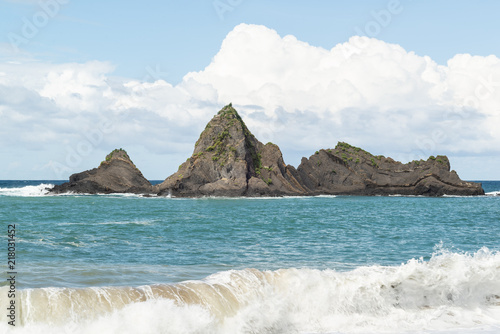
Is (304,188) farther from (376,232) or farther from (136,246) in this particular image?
(136,246)

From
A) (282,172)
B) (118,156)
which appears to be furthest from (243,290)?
(118,156)

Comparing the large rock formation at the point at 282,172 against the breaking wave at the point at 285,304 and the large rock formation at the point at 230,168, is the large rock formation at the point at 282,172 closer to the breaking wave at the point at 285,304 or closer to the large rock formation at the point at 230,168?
the large rock formation at the point at 230,168

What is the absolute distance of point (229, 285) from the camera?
11.6m

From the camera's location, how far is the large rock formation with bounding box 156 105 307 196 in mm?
83500

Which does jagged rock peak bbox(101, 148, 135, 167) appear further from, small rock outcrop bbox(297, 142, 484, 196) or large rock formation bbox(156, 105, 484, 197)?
small rock outcrop bbox(297, 142, 484, 196)

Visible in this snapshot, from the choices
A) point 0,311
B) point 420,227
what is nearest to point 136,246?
point 0,311

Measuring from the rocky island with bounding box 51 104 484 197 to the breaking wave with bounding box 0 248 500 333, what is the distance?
69.0m

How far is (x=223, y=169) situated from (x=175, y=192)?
9045mm

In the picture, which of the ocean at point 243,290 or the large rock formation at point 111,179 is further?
the large rock formation at point 111,179

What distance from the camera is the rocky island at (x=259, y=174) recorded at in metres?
84.7

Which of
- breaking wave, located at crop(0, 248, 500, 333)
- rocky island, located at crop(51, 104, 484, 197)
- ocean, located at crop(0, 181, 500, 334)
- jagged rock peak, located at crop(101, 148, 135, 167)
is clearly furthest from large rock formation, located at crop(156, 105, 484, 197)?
breaking wave, located at crop(0, 248, 500, 333)

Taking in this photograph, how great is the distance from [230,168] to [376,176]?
1356 inches

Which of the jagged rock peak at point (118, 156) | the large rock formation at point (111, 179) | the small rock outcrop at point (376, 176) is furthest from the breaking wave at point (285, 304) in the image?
the jagged rock peak at point (118, 156)

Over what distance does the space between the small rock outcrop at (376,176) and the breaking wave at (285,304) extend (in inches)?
3267
